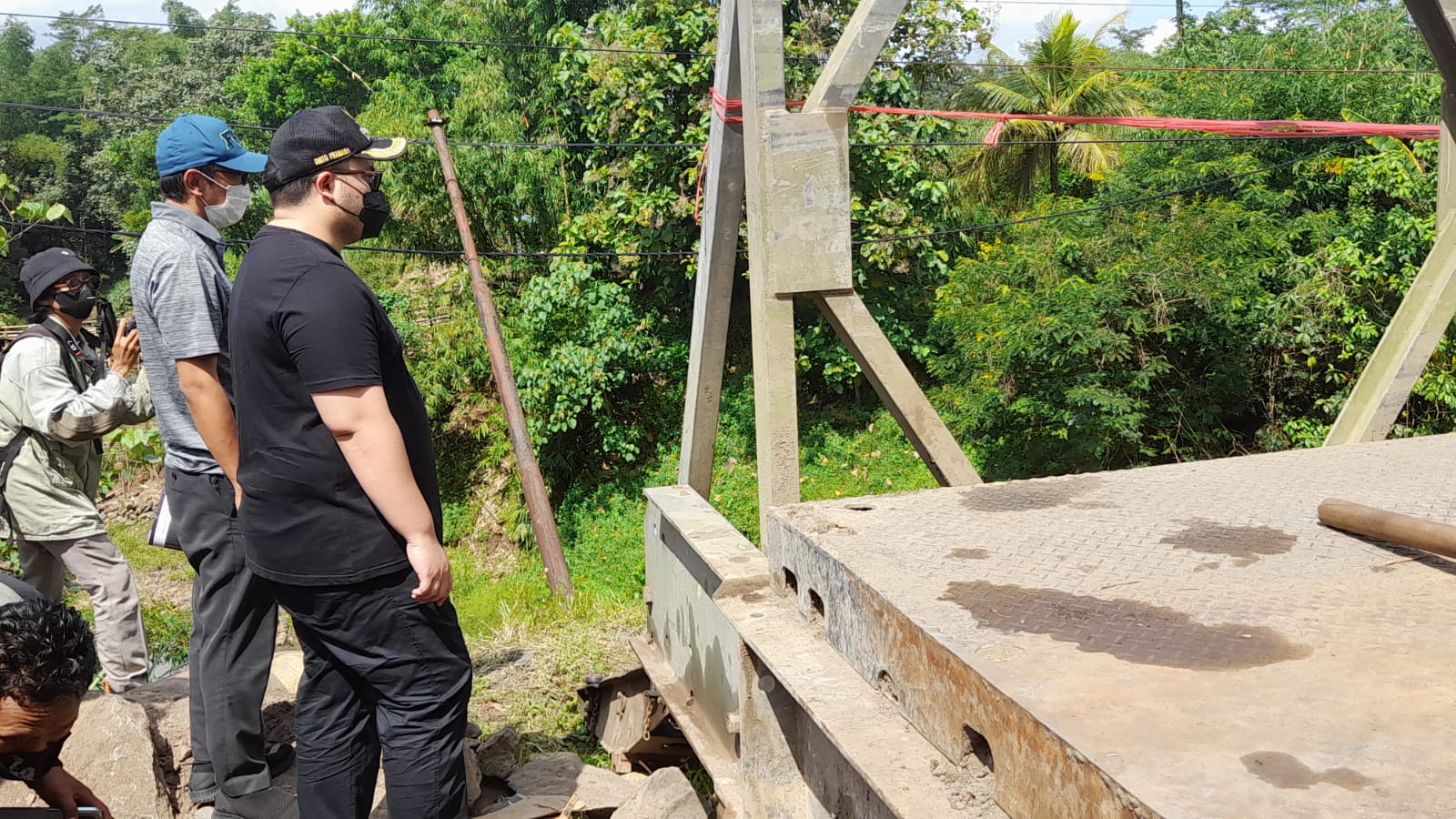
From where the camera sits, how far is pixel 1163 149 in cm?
1185

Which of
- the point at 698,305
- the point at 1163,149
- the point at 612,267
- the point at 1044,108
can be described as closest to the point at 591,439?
the point at 612,267

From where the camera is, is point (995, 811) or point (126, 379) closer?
point (995, 811)

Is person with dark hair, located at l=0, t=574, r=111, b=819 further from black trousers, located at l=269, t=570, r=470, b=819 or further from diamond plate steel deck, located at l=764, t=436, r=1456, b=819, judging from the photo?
diamond plate steel deck, located at l=764, t=436, r=1456, b=819

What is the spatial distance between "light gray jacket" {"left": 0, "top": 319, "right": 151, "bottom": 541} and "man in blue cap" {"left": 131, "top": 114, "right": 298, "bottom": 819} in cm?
70

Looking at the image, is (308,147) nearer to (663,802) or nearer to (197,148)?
(197,148)

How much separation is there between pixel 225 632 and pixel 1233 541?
2349 mm

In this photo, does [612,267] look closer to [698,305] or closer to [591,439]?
[591,439]

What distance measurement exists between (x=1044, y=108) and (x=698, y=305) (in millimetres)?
16189

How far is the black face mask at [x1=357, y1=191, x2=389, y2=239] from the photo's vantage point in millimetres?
2438

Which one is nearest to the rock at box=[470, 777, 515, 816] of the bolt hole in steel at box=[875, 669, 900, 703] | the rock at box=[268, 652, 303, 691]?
the rock at box=[268, 652, 303, 691]

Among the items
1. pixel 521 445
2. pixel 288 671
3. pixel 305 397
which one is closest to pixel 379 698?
pixel 305 397

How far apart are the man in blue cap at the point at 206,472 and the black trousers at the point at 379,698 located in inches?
17.0

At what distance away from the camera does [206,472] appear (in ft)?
9.10

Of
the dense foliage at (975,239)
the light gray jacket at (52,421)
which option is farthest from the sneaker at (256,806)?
the dense foliage at (975,239)
